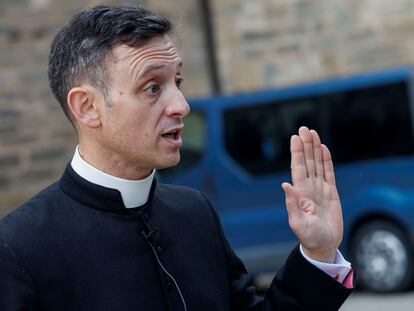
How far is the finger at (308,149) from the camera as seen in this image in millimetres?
2557

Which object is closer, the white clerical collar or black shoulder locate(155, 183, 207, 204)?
the white clerical collar

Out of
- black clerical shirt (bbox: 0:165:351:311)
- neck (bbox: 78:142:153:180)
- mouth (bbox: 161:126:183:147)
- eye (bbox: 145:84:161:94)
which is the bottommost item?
black clerical shirt (bbox: 0:165:351:311)

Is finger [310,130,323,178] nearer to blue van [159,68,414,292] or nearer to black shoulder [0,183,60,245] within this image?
black shoulder [0,183,60,245]

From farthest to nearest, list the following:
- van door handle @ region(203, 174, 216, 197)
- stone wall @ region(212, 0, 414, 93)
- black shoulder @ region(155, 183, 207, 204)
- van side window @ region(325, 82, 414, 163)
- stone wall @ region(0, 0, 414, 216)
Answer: stone wall @ region(212, 0, 414, 93) < stone wall @ region(0, 0, 414, 216) < van door handle @ region(203, 174, 216, 197) < van side window @ region(325, 82, 414, 163) < black shoulder @ region(155, 183, 207, 204)

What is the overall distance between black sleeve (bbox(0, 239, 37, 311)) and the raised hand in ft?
1.87

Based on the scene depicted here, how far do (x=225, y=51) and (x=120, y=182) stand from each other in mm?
11355

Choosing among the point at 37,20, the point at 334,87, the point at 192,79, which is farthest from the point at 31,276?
the point at 192,79

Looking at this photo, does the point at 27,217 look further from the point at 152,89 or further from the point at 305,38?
the point at 305,38

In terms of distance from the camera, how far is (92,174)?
2.56 m

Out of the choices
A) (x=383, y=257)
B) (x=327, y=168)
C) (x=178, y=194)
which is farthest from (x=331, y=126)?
(x=327, y=168)

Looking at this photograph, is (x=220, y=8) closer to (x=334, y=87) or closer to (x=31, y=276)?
(x=334, y=87)

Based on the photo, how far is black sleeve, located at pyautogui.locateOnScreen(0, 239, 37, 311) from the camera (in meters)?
2.29

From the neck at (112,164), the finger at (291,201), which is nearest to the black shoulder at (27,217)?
the neck at (112,164)

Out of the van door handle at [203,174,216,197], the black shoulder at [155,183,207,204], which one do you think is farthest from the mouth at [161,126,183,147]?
the van door handle at [203,174,216,197]
